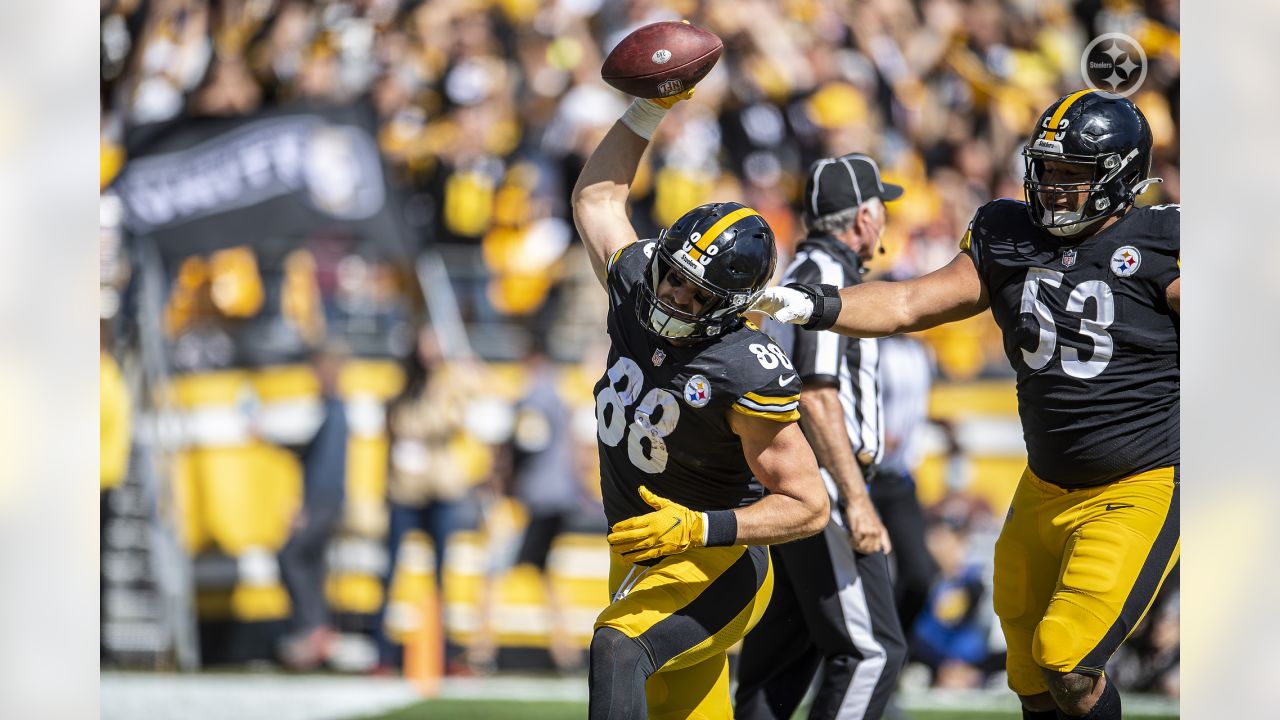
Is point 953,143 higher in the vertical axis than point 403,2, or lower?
lower

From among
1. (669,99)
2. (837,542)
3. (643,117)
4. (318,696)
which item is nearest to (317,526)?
(318,696)

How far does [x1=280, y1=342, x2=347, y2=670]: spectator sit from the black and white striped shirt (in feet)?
10.5

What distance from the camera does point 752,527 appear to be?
3045 mm

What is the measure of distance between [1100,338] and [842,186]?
117cm

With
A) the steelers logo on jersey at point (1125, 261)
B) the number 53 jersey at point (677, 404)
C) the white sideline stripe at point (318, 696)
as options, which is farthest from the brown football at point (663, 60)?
the white sideline stripe at point (318, 696)

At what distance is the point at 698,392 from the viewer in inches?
122

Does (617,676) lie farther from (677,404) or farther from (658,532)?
(677,404)

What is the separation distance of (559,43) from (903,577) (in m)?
4.23

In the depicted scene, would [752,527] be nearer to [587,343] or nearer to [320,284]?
[587,343]

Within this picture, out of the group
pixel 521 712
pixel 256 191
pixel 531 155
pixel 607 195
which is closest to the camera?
pixel 607 195

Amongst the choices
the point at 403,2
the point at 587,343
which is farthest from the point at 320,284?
the point at 403,2

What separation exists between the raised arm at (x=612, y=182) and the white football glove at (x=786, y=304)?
0.47 m
